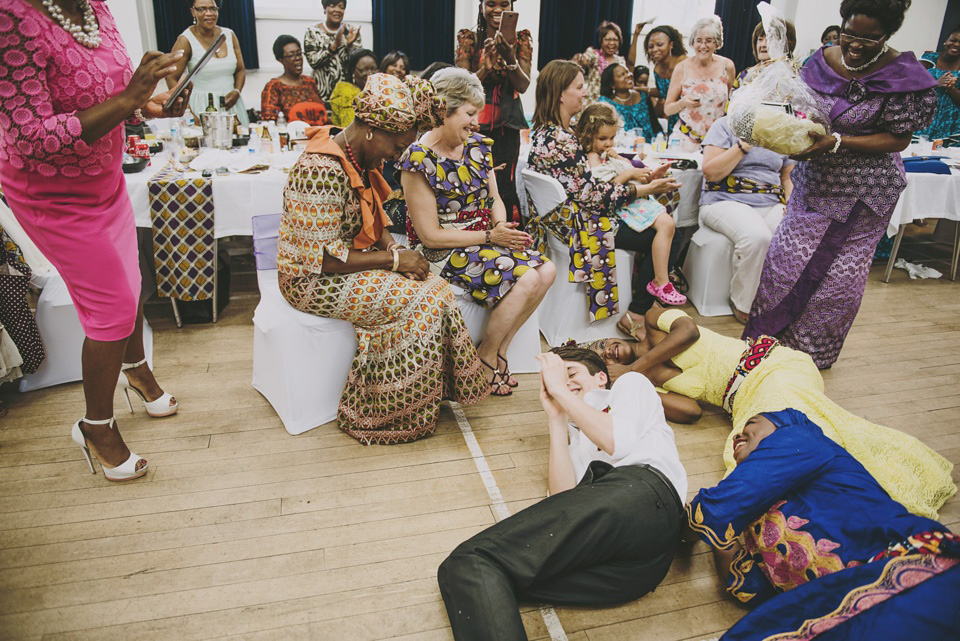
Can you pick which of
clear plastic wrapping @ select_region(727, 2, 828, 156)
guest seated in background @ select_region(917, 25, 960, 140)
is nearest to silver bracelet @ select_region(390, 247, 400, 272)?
clear plastic wrapping @ select_region(727, 2, 828, 156)

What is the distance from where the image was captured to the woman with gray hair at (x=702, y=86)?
430 centimetres

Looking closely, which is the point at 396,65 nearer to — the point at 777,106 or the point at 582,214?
the point at 582,214

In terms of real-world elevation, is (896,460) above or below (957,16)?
below

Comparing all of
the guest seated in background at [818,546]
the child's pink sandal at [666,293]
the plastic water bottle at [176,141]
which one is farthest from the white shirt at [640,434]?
the plastic water bottle at [176,141]

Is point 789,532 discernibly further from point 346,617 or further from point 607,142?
point 607,142

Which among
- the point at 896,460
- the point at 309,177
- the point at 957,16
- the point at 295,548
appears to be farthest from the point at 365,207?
the point at 957,16

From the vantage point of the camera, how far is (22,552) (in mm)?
1858

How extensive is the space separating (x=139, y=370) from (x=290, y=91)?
307 cm

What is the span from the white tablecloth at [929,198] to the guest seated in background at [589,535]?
3.44m

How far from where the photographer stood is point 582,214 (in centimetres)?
321

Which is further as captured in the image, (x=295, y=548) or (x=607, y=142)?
(x=607, y=142)

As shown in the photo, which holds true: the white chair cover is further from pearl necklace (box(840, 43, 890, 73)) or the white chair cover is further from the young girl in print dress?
pearl necklace (box(840, 43, 890, 73))

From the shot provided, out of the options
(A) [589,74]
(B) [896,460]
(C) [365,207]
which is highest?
(A) [589,74]

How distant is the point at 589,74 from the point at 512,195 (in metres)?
2.42
